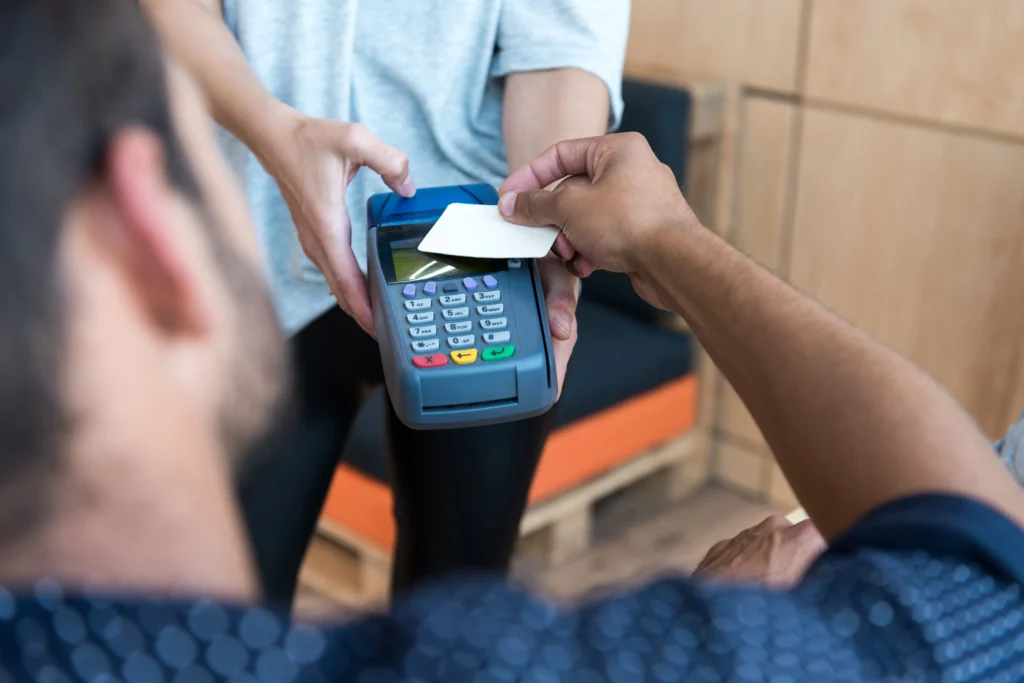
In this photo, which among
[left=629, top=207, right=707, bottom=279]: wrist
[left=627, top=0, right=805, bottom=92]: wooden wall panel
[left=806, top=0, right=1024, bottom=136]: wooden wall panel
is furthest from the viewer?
[left=627, top=0, right=805, bottom=92]: wooden wall panel

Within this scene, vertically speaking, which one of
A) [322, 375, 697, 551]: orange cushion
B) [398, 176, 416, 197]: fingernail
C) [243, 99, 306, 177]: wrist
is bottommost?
[322, 375, 697, 551]: orange cushion

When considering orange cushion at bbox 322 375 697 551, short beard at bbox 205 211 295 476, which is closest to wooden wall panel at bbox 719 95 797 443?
orange cushion at bbox 322 375 697 551

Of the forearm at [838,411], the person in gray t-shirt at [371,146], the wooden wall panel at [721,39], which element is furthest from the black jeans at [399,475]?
the wooden wall panel at [721,39]

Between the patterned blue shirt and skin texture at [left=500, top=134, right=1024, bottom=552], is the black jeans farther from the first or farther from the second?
the patterned blue shirt

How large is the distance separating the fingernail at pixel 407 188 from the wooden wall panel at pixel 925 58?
895mm

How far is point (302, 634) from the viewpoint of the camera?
25 cm

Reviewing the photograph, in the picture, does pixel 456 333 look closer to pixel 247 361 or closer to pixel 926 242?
pixel 247 361

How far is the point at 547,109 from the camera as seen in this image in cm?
68

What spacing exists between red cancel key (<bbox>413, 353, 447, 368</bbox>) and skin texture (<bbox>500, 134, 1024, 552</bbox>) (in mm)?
120

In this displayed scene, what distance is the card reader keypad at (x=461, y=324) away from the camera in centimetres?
55

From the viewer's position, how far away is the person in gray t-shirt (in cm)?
63

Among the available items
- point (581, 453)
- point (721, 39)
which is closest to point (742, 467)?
point (581, 453)

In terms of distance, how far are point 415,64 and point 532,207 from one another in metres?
0.16

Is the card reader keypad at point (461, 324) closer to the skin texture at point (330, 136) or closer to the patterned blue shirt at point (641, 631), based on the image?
the skin texture at point (330, 136)
